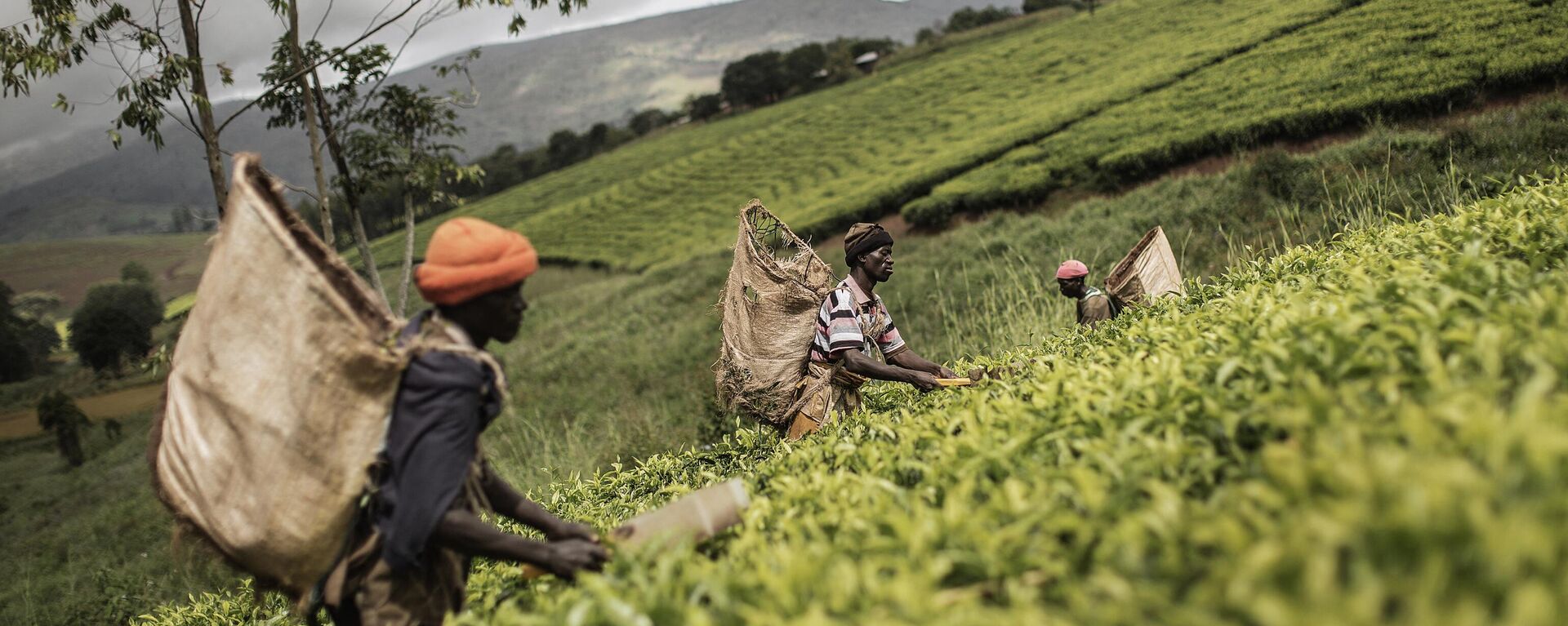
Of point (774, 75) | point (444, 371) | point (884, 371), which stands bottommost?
point (884, 371)

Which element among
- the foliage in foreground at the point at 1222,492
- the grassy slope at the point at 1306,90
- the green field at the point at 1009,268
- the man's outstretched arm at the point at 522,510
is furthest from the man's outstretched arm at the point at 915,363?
the grassy slope at the point at 1306,90

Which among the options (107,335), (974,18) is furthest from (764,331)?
(974,18)

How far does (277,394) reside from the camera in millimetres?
2162

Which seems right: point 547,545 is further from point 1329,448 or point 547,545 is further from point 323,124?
point 323,124

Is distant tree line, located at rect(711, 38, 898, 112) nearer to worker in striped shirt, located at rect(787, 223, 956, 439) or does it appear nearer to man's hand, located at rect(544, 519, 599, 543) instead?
worker in striped shirt, located at rect(787, 223, 956, 439)

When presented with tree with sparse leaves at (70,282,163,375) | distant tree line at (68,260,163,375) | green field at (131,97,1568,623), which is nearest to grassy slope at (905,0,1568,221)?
green field at (131,97,1568,623)

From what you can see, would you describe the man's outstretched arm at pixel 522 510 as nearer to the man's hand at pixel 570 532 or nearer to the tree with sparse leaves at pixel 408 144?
the man's hand at pixel 570 532

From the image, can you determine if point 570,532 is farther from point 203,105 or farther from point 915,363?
point 203,105

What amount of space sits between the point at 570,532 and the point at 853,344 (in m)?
1.98

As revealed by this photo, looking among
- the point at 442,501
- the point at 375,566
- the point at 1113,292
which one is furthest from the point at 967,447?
the point at 1113,292

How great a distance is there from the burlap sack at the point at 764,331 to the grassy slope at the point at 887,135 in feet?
65.5

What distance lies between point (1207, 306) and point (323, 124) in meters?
7.09

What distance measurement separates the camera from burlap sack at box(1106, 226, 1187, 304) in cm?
529

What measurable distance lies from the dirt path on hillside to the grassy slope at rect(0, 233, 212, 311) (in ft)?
180
